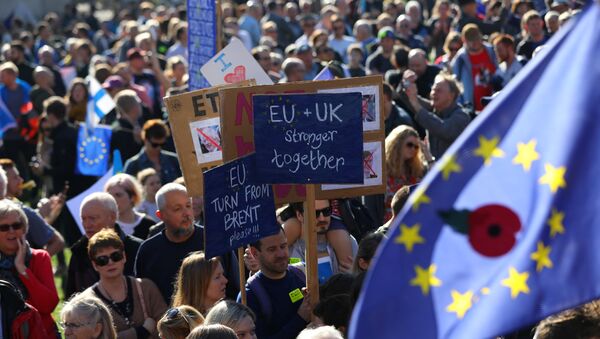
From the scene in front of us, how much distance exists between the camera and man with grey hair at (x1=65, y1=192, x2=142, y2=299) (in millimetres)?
8203

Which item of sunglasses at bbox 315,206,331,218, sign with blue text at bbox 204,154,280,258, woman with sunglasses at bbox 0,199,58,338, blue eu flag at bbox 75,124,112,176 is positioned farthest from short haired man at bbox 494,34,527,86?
sign with blue text at bbox 204,154,280,258

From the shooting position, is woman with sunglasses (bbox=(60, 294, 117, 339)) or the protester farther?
woman with sunglasses (bbox=(60, 294, 117, 339))

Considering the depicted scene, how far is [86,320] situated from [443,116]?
5.11 meters

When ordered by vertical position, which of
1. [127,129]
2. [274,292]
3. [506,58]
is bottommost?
[127,129]

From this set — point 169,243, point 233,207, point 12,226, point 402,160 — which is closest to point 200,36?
point 402,160

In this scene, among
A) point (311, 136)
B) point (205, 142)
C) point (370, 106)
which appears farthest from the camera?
point (205, 142)

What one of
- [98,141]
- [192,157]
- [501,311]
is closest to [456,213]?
[501,311]

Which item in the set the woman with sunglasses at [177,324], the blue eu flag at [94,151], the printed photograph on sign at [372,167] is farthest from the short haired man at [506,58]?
the woman with sunglasses at [177,324]

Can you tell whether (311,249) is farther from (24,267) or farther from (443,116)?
(443,116)

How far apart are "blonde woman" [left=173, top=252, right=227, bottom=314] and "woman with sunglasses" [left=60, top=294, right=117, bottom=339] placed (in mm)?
676

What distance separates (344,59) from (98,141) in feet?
20.2

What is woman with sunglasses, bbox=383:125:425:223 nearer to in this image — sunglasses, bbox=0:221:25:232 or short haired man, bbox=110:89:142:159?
sunglasses, bbox=0:221:25:232

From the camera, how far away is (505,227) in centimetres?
377

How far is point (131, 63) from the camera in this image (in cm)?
1634
